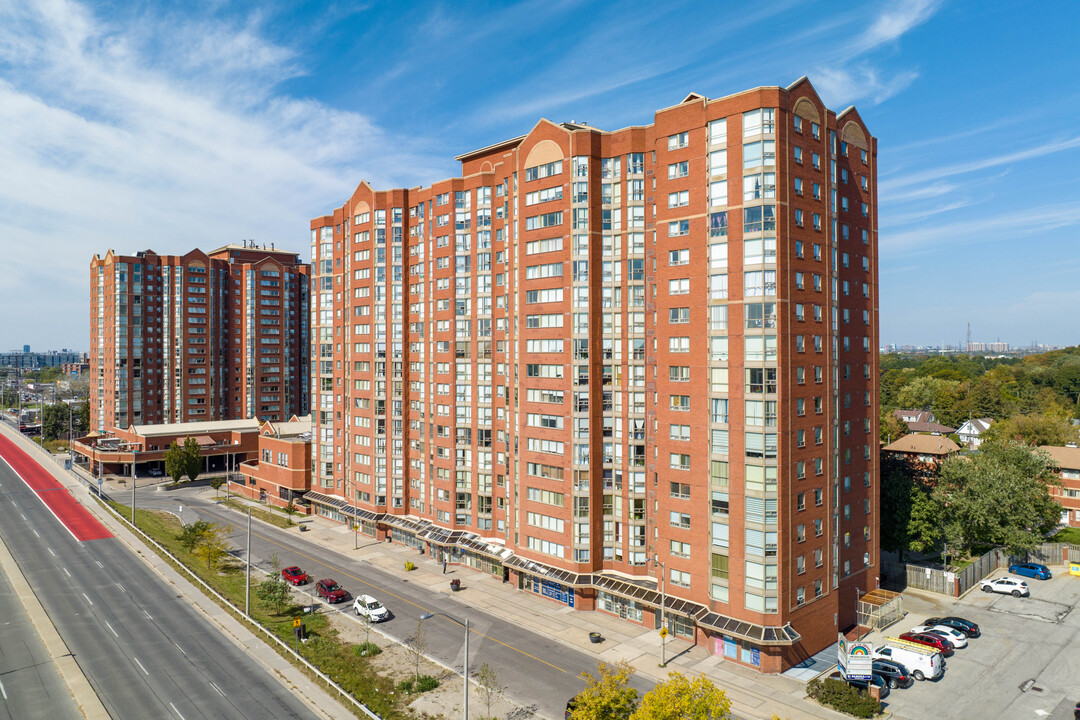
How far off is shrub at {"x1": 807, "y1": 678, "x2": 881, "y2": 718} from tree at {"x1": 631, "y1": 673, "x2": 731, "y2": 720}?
1671cm

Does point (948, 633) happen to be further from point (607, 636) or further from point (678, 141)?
point (678, 141)

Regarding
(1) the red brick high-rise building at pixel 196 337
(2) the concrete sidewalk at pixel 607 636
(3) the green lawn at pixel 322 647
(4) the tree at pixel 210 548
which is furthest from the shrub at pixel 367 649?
(1) the red brick high-rise building at pixel 196 337

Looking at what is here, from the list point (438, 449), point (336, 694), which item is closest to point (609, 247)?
point (438, 449)

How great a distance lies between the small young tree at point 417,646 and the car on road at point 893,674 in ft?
Answer: 121

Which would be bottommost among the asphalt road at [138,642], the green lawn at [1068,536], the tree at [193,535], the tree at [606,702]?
the green lawn at [1068,536]

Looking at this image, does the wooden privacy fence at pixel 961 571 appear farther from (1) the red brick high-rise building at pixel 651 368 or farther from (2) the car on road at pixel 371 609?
(2) the car on road at pixel 371 609

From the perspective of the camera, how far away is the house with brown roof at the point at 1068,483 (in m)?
91.9

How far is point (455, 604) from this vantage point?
6569 centimetres

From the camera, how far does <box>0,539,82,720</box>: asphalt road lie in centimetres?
4284

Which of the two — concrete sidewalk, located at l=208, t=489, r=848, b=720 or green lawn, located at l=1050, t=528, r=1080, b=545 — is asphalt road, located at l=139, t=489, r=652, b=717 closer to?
concrete sidewalk, located at l=208, t=489, r=848, b=720

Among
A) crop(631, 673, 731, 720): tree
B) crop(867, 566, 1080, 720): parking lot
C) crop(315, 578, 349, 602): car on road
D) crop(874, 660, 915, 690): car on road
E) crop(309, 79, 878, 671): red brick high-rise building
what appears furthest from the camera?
crop(315, 578, 349, 602): car on road

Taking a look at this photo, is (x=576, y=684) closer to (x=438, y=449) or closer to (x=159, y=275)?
(x=438, y=449)

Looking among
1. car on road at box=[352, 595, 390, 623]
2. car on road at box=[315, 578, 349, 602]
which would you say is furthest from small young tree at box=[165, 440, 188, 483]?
car on road at box=[352, 595, 390, 623]

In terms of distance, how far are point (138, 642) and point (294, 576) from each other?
1883 cm
